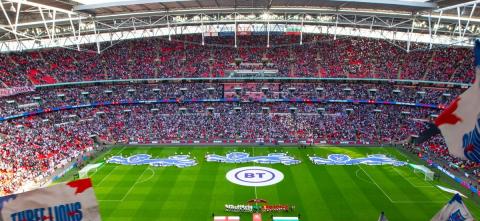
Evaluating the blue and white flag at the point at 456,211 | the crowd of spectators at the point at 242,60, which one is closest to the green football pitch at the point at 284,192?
the crowd of spectators at the point at 242,60

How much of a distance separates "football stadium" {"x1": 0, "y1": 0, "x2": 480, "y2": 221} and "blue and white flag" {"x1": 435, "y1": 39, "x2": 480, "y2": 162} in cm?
2017

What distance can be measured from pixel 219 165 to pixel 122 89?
1036 inches

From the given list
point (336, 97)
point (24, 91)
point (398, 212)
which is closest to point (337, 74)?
point (336, 97)

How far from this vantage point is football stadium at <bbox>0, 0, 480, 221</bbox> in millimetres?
32188

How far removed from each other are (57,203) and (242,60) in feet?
185

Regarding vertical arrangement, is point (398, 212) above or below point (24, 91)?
below

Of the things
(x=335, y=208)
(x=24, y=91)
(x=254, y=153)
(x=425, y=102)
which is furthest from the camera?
(x=425, y=102)

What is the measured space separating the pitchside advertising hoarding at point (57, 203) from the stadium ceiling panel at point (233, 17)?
118 ft

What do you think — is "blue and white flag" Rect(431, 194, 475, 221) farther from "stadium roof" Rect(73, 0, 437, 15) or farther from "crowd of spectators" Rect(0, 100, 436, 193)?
"crowd of spectators" Rect(0, 100, 436, 193)

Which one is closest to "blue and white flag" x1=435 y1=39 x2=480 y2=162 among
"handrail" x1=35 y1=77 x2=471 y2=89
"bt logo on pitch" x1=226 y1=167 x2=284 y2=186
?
"bt logo on pitch" x1=226 y1=167 x2=284 y2=186

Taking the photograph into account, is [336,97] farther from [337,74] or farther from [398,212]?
[398,212]

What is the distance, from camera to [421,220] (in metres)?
26.9

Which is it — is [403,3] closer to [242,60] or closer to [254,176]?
[254,176]

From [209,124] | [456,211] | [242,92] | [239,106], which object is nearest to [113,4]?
[209,124]
